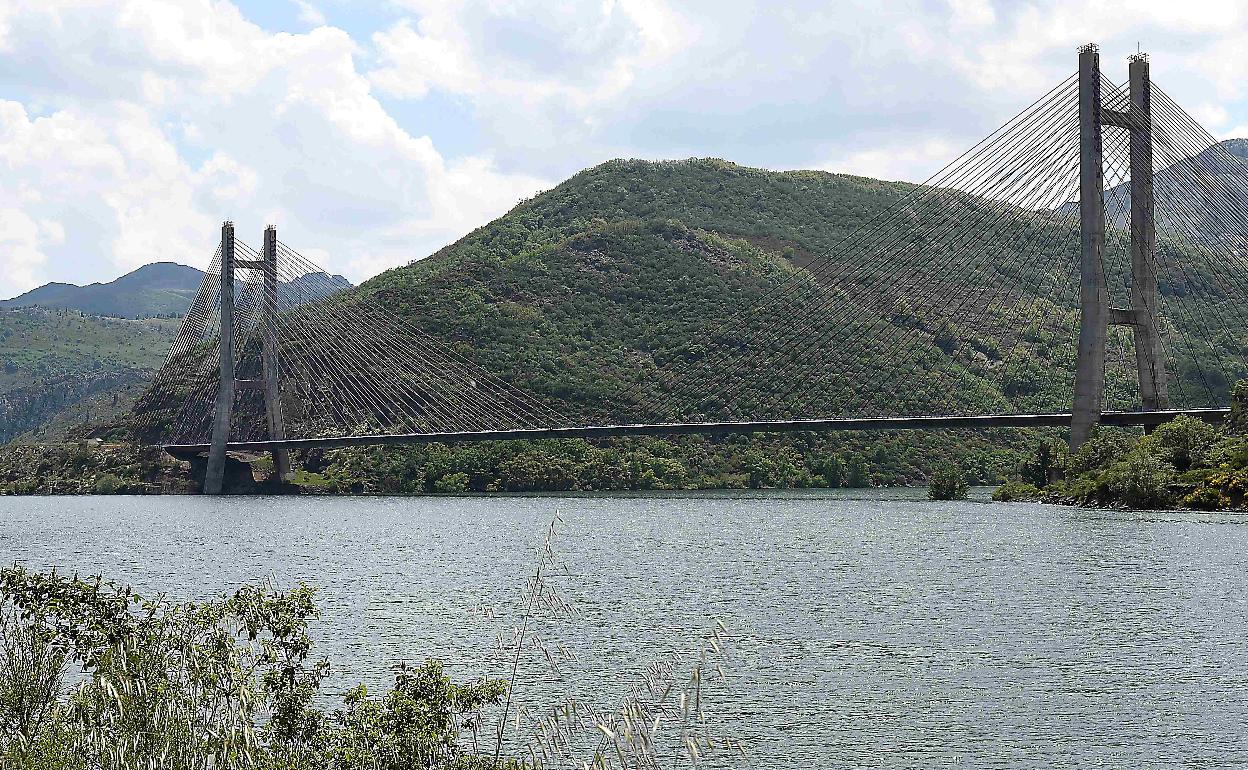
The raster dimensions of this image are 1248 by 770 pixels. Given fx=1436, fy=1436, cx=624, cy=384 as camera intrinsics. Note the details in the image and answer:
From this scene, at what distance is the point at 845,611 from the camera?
72.0 ft

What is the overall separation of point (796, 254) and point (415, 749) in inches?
3797

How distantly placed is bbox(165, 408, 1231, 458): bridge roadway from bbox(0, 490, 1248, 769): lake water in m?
5.99

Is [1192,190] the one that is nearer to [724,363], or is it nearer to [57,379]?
[724,363]

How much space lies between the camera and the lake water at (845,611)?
46.2ft

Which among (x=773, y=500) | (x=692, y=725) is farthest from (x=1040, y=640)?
(x=773, y=500)

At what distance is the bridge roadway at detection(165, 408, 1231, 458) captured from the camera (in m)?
48.1

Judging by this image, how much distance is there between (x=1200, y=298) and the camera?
76312 mm

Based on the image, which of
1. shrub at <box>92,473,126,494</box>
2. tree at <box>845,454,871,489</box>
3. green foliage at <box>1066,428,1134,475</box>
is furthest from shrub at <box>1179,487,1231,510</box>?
shrub at <box>92,473,126,494</box>

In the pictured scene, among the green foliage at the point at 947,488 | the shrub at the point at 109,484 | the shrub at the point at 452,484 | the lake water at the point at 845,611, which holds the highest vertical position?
the green foliage at the point at 947,488

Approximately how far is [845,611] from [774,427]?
32604mm

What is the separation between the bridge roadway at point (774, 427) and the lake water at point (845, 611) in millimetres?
5987

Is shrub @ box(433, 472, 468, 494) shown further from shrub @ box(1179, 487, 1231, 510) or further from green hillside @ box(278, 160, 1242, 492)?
shrub @ box(1179, 487, 1231, 510)

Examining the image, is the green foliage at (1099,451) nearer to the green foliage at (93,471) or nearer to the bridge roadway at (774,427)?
the bridge roadway at (774,427)

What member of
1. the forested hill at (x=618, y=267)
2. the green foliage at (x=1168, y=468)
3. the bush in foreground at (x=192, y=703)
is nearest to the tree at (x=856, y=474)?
the forested hill at (x=618, y=267)
